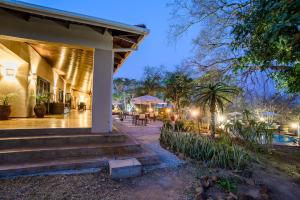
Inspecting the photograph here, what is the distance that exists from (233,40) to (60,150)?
6989mm

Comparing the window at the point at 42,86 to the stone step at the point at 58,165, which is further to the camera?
the window at the point at 42,86

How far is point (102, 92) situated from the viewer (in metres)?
5.60

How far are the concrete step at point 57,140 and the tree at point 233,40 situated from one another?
14.9 feet

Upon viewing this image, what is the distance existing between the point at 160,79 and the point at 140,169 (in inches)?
869

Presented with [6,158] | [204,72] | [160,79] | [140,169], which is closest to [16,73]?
[6,158]

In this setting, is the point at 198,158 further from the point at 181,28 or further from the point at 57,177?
the point at 181,28

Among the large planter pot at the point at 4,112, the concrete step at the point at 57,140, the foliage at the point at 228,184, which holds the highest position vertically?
the large planter pot at the point at 4,112

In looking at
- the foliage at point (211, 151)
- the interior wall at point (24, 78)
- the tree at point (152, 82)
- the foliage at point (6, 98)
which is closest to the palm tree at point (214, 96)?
the foliage at point (211, 151)

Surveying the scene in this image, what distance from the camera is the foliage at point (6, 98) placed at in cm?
735

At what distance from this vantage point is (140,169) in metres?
4.12

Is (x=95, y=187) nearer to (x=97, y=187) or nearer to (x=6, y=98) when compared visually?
(x=97, y=187)

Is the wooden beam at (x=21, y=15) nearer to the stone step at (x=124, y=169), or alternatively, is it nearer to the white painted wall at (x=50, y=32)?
the white painted wall at (x=50, y=32)

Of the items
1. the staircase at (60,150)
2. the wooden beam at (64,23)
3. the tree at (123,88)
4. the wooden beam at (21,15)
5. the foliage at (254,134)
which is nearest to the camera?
the staircase at (60,150)

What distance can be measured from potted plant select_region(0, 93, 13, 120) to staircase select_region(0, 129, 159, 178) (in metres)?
3.06
